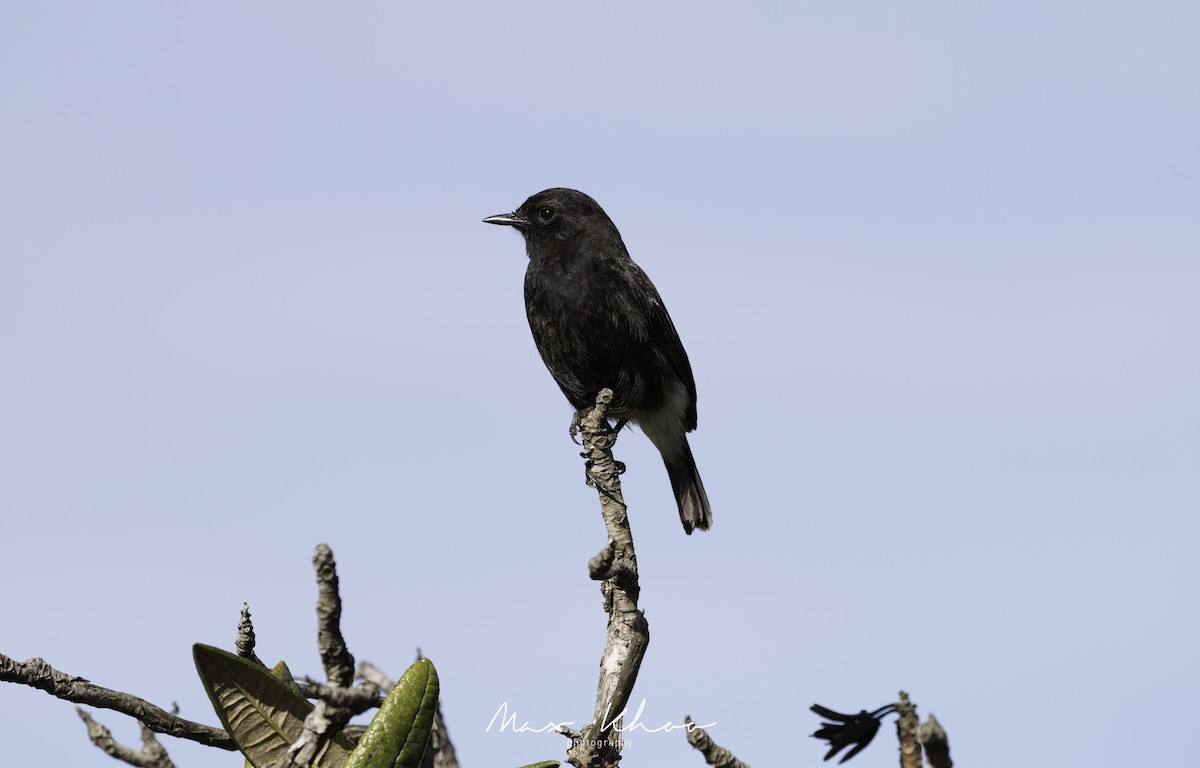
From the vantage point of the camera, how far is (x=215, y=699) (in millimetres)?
2812

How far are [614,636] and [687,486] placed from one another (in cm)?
591

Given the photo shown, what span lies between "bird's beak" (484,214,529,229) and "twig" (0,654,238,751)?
20.2 feet

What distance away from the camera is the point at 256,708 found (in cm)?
287

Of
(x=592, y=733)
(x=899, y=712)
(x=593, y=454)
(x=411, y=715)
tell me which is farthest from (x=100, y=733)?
(x=593, y=454)

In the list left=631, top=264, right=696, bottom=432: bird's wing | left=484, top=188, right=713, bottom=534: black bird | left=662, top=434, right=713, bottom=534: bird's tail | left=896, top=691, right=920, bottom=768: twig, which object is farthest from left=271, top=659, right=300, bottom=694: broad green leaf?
left=662, top=434, right=713, bottom=534: bird's tail

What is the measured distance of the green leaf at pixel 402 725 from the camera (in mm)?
2668

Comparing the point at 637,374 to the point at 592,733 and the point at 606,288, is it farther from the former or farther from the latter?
the point at 592,733

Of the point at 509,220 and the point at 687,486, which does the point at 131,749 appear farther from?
the point at 687,486

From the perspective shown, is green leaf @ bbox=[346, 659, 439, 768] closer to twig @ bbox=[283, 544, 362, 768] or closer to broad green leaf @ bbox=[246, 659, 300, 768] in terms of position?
broad green leaf @ bbox=[246, 659, 300, 768]

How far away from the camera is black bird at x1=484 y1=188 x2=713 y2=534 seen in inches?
314

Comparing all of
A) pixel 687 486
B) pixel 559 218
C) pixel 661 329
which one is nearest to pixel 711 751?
pixel 661 329

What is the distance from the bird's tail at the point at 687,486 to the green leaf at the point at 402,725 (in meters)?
7.07

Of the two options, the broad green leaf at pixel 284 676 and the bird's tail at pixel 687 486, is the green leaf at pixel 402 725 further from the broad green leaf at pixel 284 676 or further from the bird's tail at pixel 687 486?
the bird's tail at pixel 687 486

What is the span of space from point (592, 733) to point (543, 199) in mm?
5867
